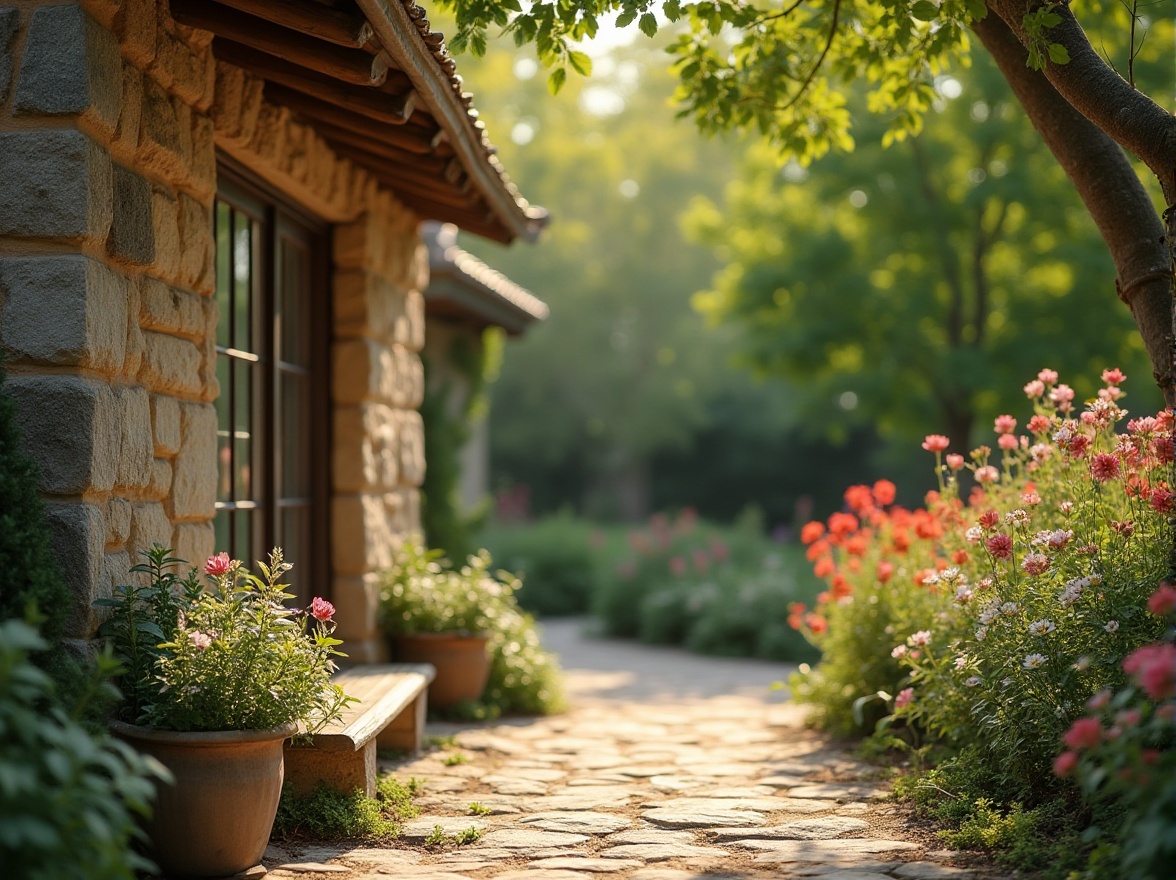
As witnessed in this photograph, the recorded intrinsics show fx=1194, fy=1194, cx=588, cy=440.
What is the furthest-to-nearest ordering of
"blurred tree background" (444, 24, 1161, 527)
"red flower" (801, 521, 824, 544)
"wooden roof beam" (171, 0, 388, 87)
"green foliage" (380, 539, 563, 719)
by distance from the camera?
"blurred tree background" (444, 24, 1161, 527) → "green foliage" (380, 539, 563, 719) → "red flower" (801, 521, 824, 544) → "wooden roof beam" (171, 0, 388, 87)

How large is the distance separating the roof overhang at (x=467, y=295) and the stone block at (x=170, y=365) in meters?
4.30

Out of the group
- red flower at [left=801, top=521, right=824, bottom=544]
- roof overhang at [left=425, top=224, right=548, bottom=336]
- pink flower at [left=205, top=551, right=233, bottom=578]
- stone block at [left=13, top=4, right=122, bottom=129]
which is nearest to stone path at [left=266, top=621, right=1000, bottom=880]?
pink flower at [left=205, top=551, right=233, bottom=578]

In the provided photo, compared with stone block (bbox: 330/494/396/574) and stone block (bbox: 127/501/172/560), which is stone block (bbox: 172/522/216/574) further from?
stone block (bbox: 330/494/396/574)

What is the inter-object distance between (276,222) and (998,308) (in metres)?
9.54

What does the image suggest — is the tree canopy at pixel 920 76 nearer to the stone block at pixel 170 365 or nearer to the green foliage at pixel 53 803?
the stone block at pixel 170 365

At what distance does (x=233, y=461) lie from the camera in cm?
516

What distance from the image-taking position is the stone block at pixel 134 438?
145 inches

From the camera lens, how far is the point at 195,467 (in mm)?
4277

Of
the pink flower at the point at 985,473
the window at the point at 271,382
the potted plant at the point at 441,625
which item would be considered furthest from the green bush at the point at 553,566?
the pink flower at the point at 985,473

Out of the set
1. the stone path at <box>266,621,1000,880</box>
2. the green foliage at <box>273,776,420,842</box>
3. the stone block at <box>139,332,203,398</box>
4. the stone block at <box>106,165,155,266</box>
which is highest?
the stone block at <box>106,165,155,266</box>

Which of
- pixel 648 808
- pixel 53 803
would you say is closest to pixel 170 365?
pixel 53 803

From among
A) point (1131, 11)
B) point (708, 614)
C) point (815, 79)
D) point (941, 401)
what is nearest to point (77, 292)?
point (1131, 11)

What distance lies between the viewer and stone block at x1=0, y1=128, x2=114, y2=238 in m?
3.42

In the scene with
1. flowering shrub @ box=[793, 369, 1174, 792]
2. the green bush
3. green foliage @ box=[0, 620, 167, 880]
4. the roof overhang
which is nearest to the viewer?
green foliage @ box=[0, 620, 167, 880]
